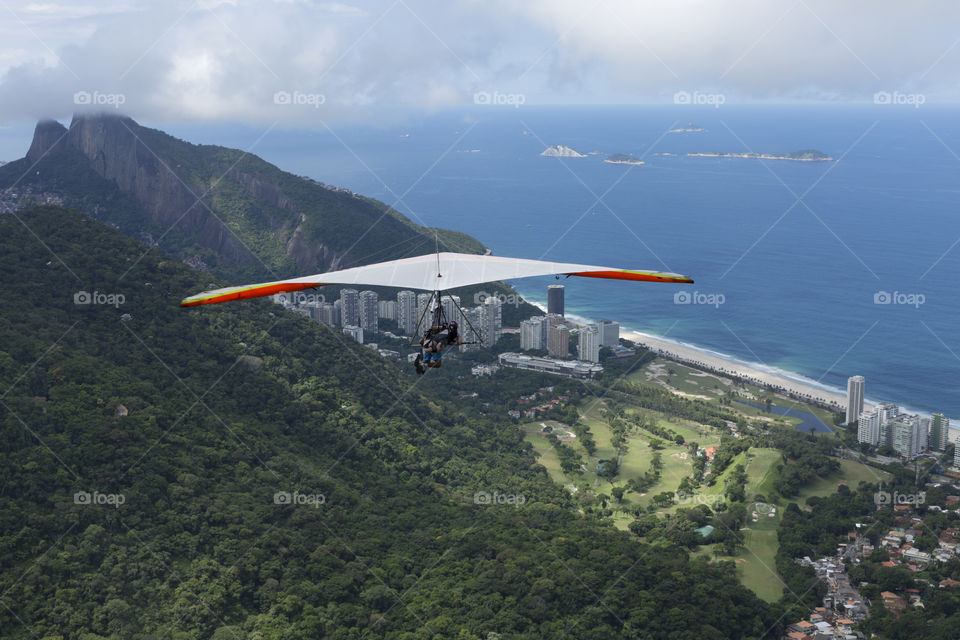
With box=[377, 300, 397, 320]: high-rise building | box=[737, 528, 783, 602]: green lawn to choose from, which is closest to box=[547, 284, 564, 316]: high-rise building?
box=[377, 300, 397, 320]: high-rise building

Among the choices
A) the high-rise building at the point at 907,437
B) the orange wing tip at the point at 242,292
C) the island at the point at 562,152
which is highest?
the island at the point at 562,152

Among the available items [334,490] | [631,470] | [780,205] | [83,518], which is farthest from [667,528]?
[780,205]

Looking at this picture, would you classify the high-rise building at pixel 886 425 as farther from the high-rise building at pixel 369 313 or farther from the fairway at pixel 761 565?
the high-rise building at pixel 369 313

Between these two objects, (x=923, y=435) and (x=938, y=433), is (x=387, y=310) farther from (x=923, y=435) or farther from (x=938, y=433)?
(x=938, y=433)

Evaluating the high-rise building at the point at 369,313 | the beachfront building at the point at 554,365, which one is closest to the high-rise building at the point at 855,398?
the beachfront building at the point at 554,365

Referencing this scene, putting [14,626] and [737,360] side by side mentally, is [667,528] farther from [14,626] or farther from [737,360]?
[737,360]
